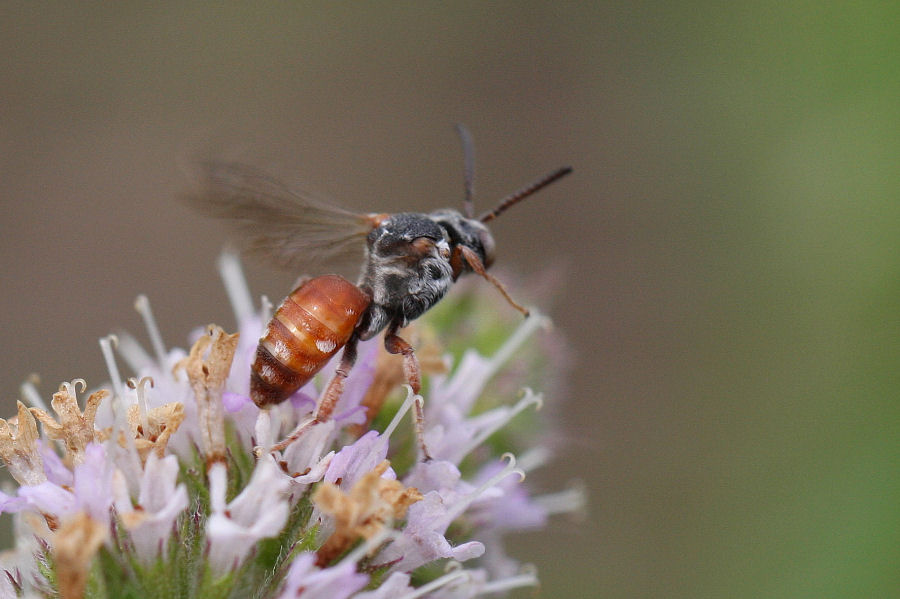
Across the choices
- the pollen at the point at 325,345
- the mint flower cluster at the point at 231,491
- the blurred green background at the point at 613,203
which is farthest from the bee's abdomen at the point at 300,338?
the blurred green background at the point at 613,203

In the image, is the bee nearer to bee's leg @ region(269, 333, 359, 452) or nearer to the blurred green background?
bee's leg @ region(269, 333, 359, 452)

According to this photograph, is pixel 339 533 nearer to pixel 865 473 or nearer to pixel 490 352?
pixel 490 352

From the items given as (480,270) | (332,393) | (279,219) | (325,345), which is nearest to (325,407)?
(332,393)

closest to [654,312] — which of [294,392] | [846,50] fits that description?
[846,50]

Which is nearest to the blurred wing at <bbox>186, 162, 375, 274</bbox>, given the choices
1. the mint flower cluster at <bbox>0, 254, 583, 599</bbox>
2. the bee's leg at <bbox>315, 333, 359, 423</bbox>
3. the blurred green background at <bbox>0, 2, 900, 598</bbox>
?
the mint flower cluster at <bbox>0, 254, 583, 599</bbox>

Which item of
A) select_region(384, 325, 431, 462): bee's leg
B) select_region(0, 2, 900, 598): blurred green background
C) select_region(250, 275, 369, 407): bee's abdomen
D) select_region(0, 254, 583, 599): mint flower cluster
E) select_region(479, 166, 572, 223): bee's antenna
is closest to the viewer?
select_region(0, 254, 583, 599): mint flower cluster

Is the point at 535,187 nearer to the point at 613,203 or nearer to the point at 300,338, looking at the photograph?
the point at 300,338

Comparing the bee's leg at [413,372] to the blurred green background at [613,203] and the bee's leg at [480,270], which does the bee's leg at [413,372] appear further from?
the blurred green background at [613,203]
